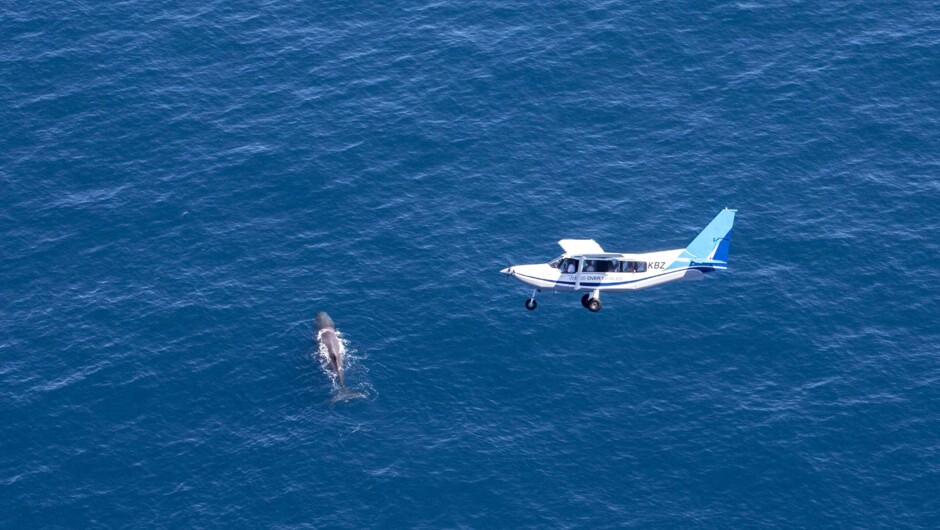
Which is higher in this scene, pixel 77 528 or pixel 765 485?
Result: pixel 77 528

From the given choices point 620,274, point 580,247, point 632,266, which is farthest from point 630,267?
point 580,247

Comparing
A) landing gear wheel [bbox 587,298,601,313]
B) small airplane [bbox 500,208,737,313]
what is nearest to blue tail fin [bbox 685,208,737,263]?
small airplane [bbox 500,208,737,313]

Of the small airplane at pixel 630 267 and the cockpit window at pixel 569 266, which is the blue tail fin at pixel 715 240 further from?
the cockpit window at pixel 569 266

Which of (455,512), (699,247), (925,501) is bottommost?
(925,501)

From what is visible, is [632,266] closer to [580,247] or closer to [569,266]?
[569,266]

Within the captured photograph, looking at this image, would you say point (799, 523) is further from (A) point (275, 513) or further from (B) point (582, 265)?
(A) point (275, 513)

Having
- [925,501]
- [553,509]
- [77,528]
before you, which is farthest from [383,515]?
[925,501]

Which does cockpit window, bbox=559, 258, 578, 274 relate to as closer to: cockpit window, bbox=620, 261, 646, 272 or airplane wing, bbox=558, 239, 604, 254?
airplane wing, bbox=558, 239, 604, 254
